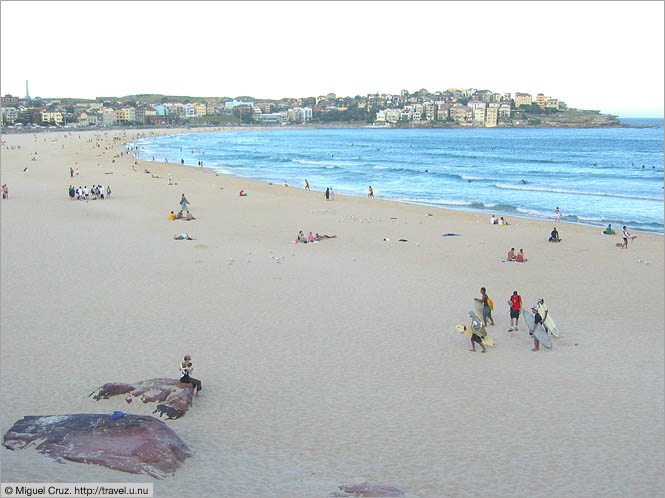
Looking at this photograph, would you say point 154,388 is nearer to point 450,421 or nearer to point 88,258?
point 450,421

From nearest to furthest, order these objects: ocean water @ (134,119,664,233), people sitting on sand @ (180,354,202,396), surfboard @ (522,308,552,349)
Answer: people sitting on sand @ (180,354,202,396) → surfboard @ (522,308,552,349) → ocean water @ (134,119,664,233)

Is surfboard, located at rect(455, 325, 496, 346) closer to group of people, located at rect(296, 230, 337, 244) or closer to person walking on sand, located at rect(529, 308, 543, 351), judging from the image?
person walking on sand, located at rect(529, 308, 543, 351)

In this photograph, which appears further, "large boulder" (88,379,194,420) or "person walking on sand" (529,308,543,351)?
"person walking on sand" (529,308,543,351)

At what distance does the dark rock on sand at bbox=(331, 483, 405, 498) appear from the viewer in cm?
607

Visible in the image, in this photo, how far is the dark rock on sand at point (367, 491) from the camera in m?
6.07

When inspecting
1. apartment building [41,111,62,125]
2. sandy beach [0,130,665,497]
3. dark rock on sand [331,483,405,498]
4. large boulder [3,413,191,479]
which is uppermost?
apartment building [41,111,62,125]

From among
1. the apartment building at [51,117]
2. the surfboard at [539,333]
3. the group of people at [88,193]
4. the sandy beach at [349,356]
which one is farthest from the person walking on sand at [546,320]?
the apartment building at [51,117]

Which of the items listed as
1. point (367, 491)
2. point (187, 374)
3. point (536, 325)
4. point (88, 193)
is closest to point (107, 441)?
point (187, 374)

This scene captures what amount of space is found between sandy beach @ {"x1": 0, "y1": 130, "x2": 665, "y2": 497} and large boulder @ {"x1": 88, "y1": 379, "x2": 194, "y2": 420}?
0.19m

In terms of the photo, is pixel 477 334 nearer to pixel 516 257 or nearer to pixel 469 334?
pixel 469 334

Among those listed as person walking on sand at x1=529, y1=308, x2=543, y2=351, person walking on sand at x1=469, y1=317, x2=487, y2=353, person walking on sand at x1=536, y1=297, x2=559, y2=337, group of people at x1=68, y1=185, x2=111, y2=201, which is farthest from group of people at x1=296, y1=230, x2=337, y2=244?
group of people at x1=68, y1=185, x2=111, y2=201

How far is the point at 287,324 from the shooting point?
12.3m

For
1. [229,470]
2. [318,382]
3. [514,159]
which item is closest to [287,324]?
[318,382]

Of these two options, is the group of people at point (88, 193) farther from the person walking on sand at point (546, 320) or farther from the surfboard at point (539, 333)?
the person walking on sand at point (546, 320)
